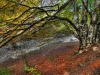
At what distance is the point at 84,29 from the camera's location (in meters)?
13.4

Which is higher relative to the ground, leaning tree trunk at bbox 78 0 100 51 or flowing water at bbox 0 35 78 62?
leaning tree trunk at bbox 78 0 100 51

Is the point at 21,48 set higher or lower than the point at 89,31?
lower

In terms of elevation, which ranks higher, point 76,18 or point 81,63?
point 76,18

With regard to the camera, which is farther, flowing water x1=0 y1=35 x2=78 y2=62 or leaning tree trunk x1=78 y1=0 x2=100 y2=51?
flowing water x1=0 y1=35 x2=78 y2=62

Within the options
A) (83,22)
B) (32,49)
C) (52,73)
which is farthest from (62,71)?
(32,49)

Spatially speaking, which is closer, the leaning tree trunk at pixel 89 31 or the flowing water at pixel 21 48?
the leaning tree trunk at pixel 89 31

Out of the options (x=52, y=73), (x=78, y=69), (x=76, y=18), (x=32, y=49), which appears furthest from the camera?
(x=32, y=49)

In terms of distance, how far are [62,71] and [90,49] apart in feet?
7.26

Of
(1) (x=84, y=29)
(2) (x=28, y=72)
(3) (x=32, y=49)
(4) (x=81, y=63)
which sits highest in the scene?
(1) (x=84, y=29)

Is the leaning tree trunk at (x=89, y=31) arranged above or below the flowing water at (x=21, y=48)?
above

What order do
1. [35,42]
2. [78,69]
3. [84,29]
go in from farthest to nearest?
[35,42] < [84,29] < [78,69]

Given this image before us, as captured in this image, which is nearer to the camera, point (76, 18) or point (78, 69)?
A: point (78, 69)

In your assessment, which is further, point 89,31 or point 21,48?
point 21,48

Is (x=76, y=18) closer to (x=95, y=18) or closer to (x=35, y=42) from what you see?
(x=95, y=18)
